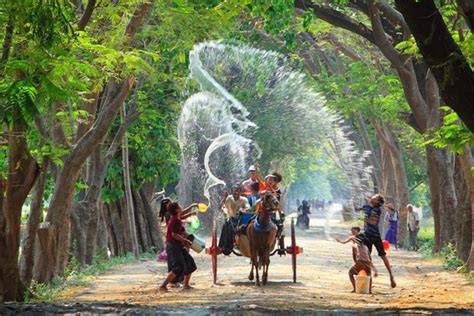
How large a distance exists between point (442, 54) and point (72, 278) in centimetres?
1120

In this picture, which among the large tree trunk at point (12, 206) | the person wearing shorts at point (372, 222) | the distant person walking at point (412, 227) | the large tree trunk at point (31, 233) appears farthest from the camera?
the distant person walking at point (412, 227)

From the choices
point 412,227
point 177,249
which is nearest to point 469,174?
point 177,249

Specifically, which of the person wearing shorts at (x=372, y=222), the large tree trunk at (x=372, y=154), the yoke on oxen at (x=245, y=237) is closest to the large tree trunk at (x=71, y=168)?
the yoke on oxen at (x=245, y=237)

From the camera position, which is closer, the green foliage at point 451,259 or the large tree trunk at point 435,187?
the green foliage at point 451,259

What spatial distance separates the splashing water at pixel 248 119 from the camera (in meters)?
36.8

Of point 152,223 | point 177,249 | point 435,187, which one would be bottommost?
point 177,249

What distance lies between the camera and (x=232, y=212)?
66.4 feet

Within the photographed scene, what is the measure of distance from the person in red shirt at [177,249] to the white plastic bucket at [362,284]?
3.11 meters

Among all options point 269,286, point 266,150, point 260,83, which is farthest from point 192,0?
point 266,150

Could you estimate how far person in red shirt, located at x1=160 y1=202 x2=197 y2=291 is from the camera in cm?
1927

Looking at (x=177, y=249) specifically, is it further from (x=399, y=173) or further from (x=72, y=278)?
(x=399, y=173)

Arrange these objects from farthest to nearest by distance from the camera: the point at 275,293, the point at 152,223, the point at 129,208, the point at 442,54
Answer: the point at 152,223, the point at 129,208, the point at 275,293, the point at 442,54

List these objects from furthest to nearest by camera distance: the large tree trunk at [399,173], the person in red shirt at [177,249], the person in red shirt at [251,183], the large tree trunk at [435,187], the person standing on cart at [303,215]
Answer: the person standing on cart at [303,215]
the large tree trunk at [399,173]
the large tree trunk at [435,187]
the person in red shirt at [251,183]
the person in red shirt at [177,249]

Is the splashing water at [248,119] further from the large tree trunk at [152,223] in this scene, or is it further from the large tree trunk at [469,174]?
the large tree trunk at [469,174]
